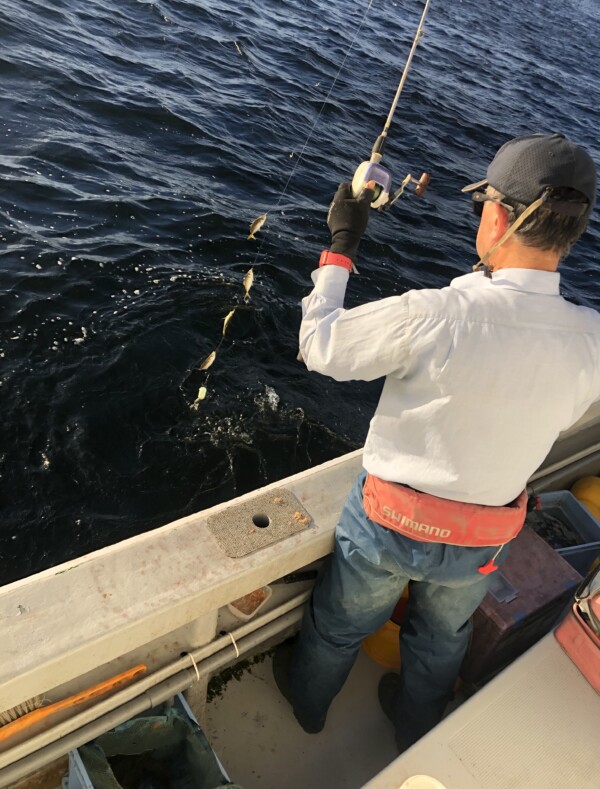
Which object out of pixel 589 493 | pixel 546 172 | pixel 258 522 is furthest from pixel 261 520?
pixel 589 493

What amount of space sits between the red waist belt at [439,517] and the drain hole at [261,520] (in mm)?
550

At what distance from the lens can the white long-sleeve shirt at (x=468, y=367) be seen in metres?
2.12

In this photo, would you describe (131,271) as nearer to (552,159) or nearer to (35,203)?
(35,203)

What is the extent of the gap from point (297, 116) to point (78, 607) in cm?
1082

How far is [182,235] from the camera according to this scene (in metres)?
7.59

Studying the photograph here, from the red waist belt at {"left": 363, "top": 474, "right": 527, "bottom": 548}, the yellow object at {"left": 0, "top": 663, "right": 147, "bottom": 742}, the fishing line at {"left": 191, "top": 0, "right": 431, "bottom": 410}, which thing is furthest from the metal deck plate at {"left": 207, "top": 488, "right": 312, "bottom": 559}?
the fishing line at {"left": 191, "top": 0, "right": 431, "bottom": 410}

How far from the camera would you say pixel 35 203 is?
7227 millimetres

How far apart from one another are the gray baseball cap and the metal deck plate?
1.62 meters

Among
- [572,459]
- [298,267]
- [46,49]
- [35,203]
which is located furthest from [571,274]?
[46,49]

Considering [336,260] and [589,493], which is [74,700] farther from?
[589,493]

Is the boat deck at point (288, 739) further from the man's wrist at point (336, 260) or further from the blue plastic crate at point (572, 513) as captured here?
the man's wrist at point (336, 260)

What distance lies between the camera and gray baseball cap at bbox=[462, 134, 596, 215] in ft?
6.99

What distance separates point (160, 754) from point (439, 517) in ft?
5.38

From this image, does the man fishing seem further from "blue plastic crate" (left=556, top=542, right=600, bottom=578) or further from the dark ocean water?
the dark ocean water
